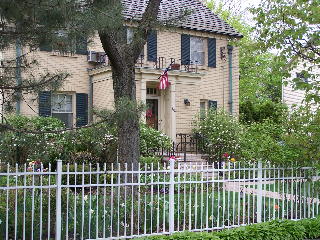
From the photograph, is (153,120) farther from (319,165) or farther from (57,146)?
(319,165)

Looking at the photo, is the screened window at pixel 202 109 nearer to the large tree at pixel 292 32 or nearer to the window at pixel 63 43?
the large tree at pixel 292 32

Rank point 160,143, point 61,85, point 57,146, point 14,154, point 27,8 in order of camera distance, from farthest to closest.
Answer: point 160,143 < point 57,146 < point 14,154 < point 61,85 < point 27,8

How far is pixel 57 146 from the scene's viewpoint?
13.8 meters

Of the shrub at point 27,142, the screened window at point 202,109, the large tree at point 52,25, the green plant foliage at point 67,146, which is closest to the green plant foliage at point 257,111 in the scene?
the screened window at point 202,109

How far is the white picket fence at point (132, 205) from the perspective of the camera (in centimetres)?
643

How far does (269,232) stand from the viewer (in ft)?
24.6

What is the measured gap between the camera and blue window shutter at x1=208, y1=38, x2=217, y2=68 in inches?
862

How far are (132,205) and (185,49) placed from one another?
1509 centimetres

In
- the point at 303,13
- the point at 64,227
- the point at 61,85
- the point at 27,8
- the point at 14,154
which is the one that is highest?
the point at 303,13

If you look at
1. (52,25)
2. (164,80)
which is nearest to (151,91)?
(164,80)

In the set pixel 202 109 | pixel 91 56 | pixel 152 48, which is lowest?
pixel 202 109

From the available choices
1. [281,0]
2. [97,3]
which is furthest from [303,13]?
[97,3]

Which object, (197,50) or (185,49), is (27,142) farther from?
(197,50)

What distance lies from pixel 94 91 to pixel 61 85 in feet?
42.1
